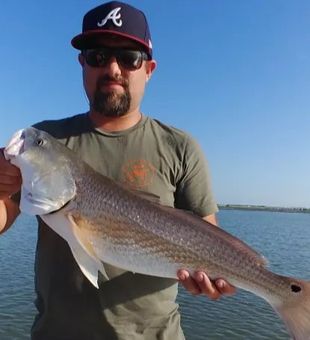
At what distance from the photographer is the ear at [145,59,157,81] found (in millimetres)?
4221

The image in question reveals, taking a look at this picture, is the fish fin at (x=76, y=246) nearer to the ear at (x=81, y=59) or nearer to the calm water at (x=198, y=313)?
the ear at (x=81, y=59)

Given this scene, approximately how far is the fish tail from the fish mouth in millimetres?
2253

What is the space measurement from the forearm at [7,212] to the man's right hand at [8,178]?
0.36ft

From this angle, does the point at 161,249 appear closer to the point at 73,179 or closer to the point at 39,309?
the point at 73,179

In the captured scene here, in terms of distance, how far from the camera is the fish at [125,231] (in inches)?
133

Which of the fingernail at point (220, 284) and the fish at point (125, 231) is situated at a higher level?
the fish at point (125, 231)

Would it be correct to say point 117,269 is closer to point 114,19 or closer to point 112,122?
point 112,122

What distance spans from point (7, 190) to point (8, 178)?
13 centimetres

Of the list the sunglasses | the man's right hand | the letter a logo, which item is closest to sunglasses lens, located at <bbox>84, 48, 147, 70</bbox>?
the sunglasses

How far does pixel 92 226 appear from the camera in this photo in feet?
11.1

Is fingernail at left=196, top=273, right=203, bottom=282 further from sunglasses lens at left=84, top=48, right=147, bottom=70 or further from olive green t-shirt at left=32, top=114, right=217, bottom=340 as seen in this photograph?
sunglasses lens at left=84, top=48, right=147, bottom=70

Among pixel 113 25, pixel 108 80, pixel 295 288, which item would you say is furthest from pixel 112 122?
pixel 295 288

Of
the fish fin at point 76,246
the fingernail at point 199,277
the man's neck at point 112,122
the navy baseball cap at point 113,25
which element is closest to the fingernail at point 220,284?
the fingernail at point 199,277

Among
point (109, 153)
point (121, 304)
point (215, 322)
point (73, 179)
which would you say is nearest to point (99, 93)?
point (109, 153)
